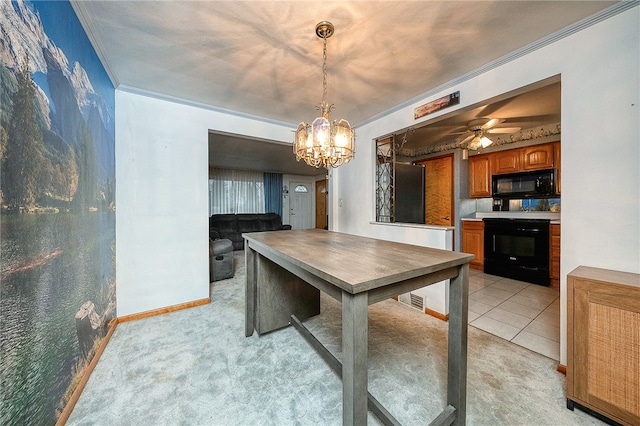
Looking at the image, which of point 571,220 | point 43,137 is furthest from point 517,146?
point 43,137

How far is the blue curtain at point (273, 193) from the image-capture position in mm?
7602

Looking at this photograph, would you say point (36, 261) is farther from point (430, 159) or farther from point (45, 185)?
point (430, 159)

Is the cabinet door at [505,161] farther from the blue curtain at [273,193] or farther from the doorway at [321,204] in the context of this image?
the blue curtain at [273,193]

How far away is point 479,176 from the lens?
428cm

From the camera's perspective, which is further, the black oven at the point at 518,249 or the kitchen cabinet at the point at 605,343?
the black oven at the point at 518,249

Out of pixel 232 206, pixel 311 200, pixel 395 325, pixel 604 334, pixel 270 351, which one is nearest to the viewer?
pixel 604 334

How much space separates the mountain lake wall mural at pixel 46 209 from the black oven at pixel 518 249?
5138mm

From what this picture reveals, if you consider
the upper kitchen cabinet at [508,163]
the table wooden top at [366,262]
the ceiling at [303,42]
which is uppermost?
the ceiling at [303,42]

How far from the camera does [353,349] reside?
84 cm

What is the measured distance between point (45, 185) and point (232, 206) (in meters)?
6.07

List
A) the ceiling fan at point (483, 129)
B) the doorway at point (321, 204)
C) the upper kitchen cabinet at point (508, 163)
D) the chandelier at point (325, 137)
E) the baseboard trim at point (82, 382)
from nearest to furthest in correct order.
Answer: the baseboard trim at point (82, 382), the chandelier at point (325, 137), the ceiling fan at point (483, 129), the upper kitchen cabinet at point (508, 163), the doorway at point (321, 204)

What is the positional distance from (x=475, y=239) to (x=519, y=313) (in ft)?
6.41

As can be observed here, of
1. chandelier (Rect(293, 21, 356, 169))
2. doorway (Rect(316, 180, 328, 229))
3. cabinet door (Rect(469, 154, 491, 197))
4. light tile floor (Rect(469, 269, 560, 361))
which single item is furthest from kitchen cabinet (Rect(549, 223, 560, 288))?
doorway (Rect(316, 180, 328, 229))

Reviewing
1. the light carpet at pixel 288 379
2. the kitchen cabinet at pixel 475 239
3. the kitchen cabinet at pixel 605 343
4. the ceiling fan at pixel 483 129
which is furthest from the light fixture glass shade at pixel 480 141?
the light carpet at pixel 288 379
